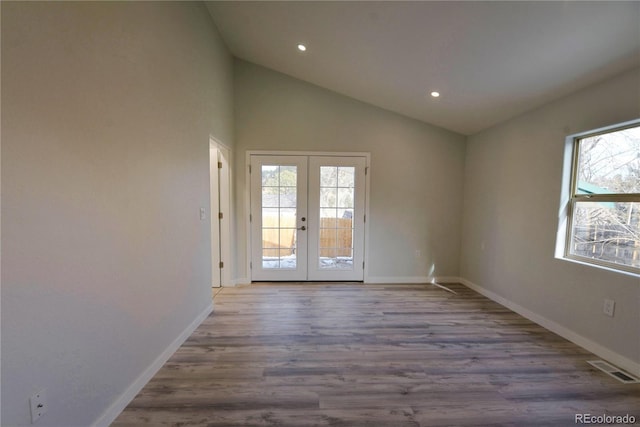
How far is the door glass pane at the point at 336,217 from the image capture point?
399 centimetres

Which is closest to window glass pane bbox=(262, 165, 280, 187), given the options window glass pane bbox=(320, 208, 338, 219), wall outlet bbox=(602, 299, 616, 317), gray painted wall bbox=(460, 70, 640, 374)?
window glass pane bbox=(320, 208, 338, 219)

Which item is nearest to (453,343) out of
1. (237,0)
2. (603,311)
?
(603,311)

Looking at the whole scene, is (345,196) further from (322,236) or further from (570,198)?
(570,198)

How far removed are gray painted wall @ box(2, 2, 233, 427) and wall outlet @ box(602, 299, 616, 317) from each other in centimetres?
374

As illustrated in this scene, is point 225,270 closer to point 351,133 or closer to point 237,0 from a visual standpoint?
point 351,133

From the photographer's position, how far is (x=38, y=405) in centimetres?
113

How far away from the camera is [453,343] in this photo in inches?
95.2

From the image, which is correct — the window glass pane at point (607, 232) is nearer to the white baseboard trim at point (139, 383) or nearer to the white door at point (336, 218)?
the white door at point (336, 218)

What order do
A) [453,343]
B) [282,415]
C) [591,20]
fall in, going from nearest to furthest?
[282,415] → [591,20] → [453,343]

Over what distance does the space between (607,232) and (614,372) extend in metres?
1.15

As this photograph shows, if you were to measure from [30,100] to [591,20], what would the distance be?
321 cm

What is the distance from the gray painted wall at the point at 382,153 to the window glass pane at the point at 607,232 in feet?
5.43

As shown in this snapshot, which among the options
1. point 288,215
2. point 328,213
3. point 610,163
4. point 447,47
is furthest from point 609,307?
point 288,215

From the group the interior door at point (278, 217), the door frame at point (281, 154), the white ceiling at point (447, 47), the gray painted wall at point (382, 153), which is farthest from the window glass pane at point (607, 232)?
the interior door at point (278, 217)
